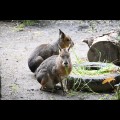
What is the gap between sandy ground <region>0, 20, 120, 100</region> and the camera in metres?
7.15

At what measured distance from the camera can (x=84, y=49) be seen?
10.4m

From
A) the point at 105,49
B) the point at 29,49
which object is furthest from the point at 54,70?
the point at 29,49

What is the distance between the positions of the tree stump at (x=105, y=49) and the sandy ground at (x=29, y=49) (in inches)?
32.6

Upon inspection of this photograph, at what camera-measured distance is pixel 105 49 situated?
339 inches

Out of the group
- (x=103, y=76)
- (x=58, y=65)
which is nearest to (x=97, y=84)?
(x=103, y=76)

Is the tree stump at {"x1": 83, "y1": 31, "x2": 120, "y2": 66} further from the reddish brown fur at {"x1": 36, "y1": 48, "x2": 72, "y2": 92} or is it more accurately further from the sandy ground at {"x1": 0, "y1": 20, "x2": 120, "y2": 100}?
the reddish brown fur at {"x1": 36, "y1": 48, "x2": 72, "y2": 92}

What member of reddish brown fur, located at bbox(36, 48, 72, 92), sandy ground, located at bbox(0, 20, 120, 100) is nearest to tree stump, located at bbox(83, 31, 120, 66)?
sandy ground, located at bbox(0, 20, 120, 100)

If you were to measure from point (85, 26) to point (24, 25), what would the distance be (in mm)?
1890

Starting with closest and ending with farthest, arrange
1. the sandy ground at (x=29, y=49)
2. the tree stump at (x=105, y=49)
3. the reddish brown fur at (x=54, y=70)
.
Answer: the reddish brown fur at (x=54, y=70), the sandy ground at (x=29, y=49), the tree stump at (x=105, y=49)

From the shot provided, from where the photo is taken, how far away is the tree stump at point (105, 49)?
8578mm

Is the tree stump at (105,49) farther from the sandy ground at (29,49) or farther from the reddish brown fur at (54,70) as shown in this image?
the reddish brown fur at (54,70)

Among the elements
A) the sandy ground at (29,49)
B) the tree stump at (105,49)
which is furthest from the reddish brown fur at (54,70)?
the tree stump at (105,49)
